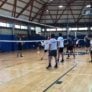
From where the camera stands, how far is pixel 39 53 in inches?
1193

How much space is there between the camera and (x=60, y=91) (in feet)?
26.9

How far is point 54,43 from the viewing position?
1443cm

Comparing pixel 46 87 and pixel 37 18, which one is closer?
pixel 46 87

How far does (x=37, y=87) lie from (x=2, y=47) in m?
24.8

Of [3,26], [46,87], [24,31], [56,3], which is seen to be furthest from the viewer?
[56,3]

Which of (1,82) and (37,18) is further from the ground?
(37,18)

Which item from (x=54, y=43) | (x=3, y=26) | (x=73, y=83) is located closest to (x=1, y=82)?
(x=73, y=83)

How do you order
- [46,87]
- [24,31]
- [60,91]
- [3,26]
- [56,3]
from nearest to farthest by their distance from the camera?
[60,91] < [46,87] < [3,26] < [24,31] < [56,3]

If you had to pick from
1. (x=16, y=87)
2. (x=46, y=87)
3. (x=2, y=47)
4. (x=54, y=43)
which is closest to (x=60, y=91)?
(x=46, y=87)

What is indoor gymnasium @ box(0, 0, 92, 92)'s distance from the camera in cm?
966

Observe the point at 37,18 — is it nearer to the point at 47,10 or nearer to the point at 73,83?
the point at 47,10

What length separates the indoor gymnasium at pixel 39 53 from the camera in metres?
9.66

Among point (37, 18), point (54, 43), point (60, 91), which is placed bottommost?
point (60, 91)

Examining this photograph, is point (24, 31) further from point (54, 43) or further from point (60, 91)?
point (60, 91)
